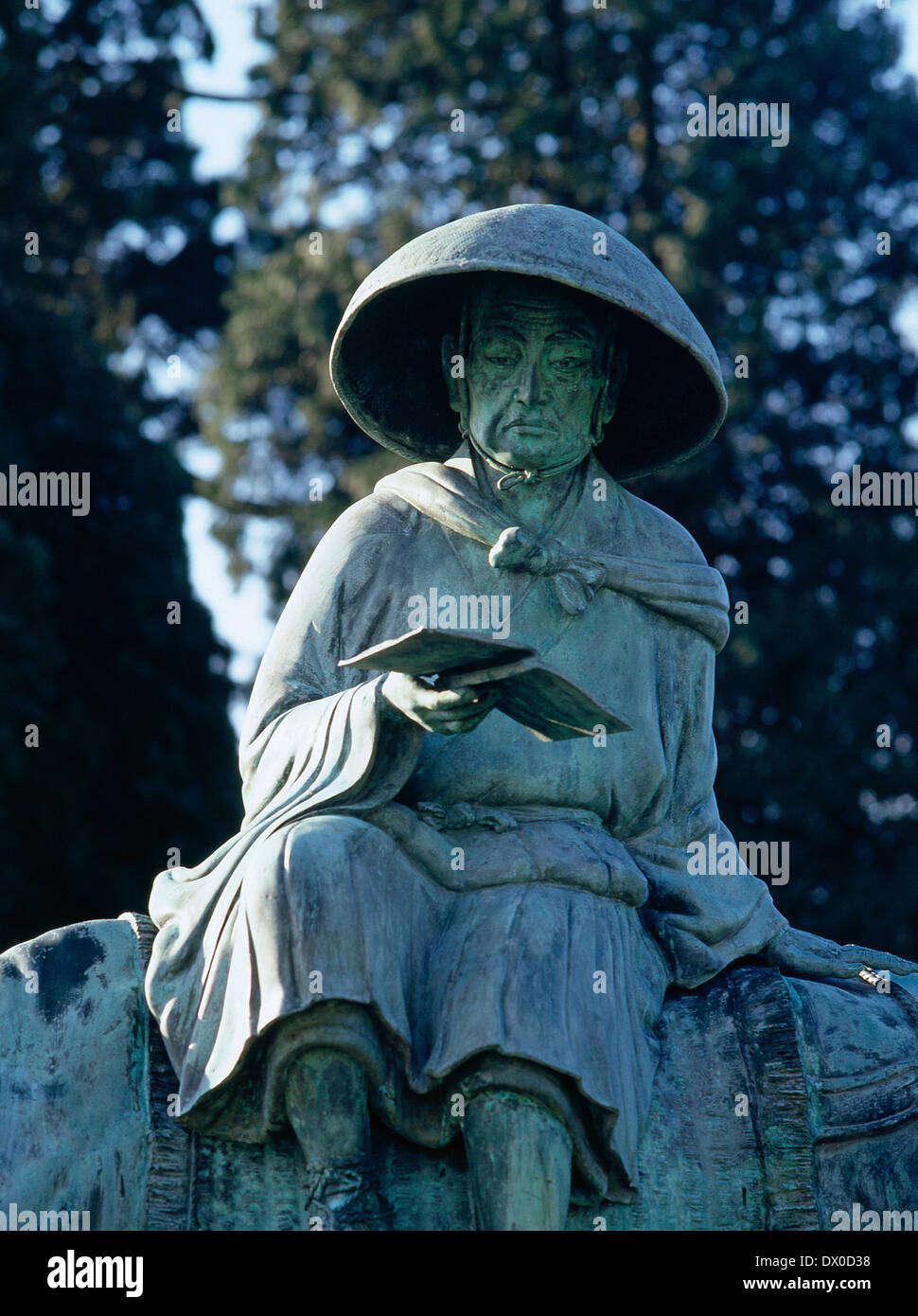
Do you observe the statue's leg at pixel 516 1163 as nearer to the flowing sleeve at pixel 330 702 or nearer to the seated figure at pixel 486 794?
the seated figure at pixel 486 794

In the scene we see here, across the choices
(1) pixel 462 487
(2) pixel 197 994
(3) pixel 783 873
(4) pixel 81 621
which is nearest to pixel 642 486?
(3) pixel 783 873

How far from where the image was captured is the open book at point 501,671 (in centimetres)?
546

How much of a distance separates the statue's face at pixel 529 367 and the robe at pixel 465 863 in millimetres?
187

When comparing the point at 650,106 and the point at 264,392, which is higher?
the point at 650,106

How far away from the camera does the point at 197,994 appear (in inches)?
229

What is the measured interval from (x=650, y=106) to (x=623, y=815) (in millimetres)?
12396

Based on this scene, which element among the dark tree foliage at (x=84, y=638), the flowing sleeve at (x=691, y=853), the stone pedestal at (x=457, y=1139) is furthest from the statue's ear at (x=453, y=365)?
the dark tree foliage at (x=84, y=638)

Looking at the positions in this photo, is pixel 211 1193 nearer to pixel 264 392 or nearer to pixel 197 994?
pixel 197 994

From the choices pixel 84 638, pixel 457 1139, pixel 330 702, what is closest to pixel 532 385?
pixel 330 702

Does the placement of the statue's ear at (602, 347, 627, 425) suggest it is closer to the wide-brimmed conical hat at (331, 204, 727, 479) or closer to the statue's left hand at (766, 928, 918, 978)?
the wide-brimmed conical hat at (331, 204, 727, 479)

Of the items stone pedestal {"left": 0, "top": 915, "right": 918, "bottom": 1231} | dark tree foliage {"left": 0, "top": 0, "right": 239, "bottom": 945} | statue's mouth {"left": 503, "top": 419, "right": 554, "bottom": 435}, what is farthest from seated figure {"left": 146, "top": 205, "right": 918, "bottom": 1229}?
dark tree foliage {"left": 0, "top": 0, "right": 239, "bottom": 945}

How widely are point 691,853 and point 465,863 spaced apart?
0.74m

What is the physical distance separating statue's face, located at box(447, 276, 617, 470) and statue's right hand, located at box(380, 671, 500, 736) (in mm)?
975

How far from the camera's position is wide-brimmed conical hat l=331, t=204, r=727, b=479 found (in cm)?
632
